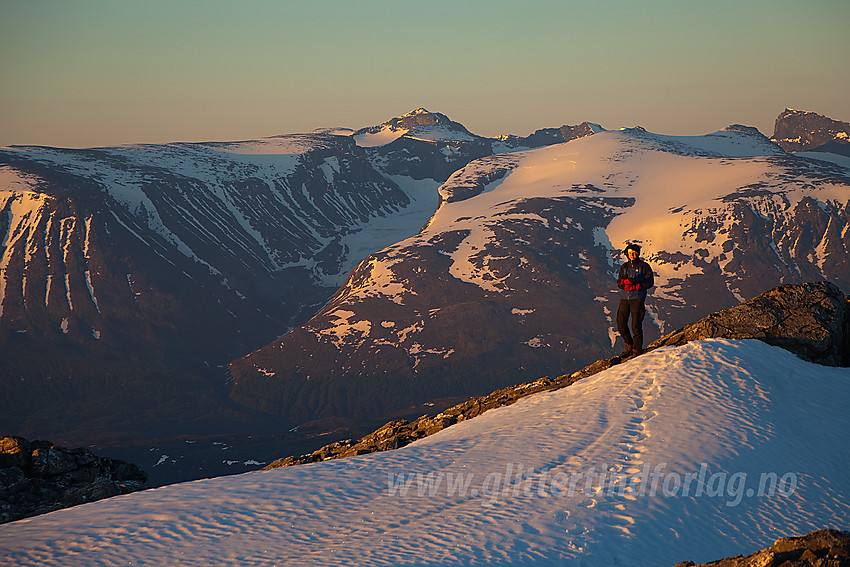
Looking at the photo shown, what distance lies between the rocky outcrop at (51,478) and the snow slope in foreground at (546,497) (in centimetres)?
364

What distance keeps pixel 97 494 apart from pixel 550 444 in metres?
15.6

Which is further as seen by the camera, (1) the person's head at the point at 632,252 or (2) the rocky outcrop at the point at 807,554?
(1) the person's head at the point at 632,252

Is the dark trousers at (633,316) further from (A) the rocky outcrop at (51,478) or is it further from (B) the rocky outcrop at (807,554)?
(A) the rocky outcrop at (51,478)

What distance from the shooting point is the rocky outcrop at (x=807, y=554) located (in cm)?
1548

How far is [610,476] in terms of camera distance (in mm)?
22797

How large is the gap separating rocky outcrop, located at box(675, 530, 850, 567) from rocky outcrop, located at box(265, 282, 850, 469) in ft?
57.6

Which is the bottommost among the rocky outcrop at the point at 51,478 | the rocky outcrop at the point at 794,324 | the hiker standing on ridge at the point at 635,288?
the rocky outcrop at the point at 51,478

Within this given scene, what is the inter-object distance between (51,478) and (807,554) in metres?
26.6

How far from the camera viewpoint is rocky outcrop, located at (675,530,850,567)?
15484 millimetres

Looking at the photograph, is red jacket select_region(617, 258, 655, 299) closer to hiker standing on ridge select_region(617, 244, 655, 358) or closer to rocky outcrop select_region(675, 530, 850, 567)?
hiker standing on ridge select_region(617, 244, 655, 358)

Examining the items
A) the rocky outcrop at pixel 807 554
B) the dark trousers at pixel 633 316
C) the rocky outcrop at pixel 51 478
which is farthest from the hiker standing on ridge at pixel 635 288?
the rocky outcrop at pixel 51 478

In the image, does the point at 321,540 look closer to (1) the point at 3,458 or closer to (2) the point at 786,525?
(2) the point at 786,525

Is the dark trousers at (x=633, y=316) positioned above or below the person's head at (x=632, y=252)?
below

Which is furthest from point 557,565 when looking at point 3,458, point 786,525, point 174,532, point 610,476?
point 3,458
